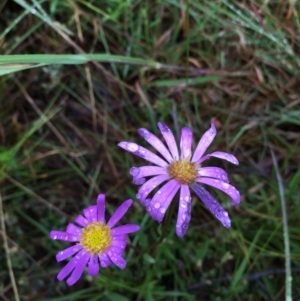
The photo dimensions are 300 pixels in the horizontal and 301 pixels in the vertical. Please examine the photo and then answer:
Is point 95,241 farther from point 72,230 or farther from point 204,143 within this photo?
point 204,143

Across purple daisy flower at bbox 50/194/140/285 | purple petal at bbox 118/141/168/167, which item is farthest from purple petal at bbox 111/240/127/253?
purple petal at bbox 118/141/168/167

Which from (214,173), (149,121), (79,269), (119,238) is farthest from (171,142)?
(149,121)

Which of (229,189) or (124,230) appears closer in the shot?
(229,189)

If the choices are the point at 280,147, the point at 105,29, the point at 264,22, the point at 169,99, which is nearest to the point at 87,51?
the point at 105,29

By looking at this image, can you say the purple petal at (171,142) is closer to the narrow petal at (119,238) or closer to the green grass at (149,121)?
the narrow petal at (119,238)

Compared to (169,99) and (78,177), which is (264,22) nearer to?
(169,99)

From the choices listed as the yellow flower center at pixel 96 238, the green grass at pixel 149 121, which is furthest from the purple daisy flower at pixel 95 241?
the green grass at pixel 149 121
